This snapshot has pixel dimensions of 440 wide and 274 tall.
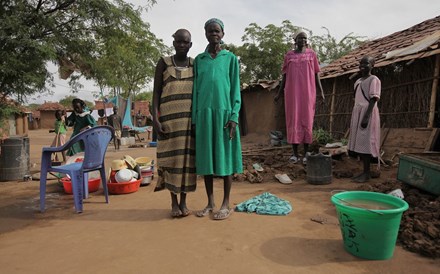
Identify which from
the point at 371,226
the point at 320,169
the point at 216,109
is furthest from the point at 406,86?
the point at 371,226

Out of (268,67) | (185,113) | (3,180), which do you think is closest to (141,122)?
(268,67)

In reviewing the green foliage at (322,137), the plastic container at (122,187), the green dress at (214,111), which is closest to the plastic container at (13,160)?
the plastic container at (122,187)

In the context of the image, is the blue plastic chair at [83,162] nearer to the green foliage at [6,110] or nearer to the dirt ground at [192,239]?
the dirt ground at [192,239]

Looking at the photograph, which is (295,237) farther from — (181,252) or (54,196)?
(54,196)

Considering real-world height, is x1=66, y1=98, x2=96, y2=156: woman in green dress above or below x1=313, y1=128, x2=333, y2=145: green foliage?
above

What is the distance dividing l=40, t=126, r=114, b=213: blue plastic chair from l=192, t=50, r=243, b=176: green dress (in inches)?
55.3

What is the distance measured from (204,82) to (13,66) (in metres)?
3.39

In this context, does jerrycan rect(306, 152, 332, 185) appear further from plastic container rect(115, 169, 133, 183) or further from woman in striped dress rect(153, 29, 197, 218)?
plastic container rect(115, 169, 133, 183)

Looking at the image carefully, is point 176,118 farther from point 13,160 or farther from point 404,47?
point 404,47

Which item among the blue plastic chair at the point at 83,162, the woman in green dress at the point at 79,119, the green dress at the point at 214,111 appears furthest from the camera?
the woman in green dress at the point at 79,119

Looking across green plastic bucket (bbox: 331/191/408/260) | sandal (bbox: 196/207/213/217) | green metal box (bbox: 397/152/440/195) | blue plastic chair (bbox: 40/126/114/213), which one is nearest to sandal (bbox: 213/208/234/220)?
sandal (bbox: 196/207/213/217)

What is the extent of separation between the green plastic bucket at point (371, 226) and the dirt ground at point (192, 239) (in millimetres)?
71

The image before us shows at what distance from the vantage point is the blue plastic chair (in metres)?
3.49

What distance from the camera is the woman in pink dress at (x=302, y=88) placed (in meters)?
5.14
